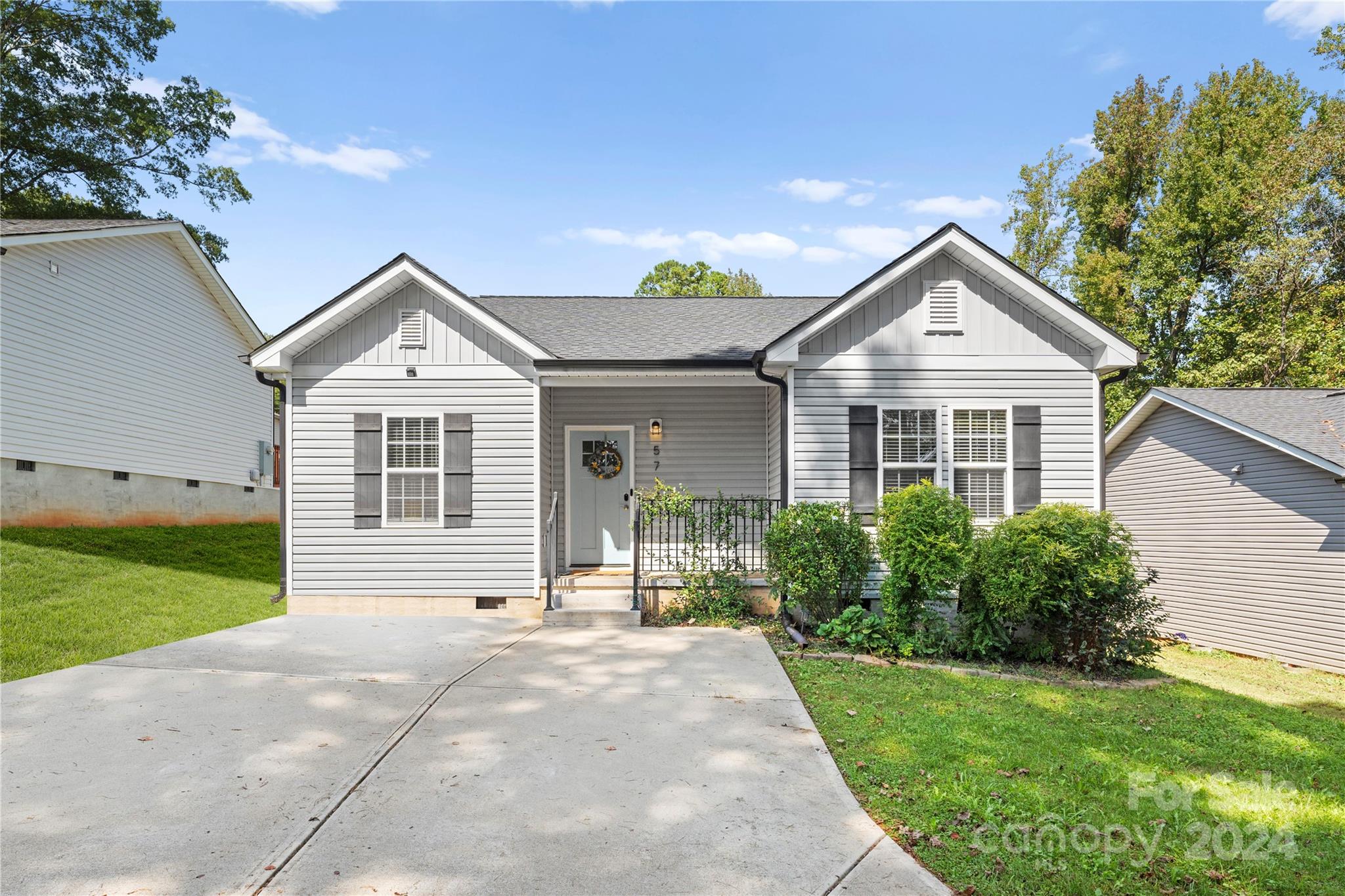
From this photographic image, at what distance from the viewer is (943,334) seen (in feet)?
28.5

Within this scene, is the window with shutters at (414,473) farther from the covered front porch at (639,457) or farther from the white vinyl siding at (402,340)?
the covered front porch at (639,457)

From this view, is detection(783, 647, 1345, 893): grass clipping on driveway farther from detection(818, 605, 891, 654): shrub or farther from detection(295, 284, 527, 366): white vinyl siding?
detection(295, 284, 527, 366): white vinyl siding

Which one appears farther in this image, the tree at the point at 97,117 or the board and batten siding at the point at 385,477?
the tree at the point at 97,117

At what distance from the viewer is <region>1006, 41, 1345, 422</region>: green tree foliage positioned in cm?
1709

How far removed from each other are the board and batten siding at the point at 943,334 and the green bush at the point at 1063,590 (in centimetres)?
250

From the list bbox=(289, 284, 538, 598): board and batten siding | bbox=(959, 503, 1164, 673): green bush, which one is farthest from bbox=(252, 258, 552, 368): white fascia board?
bbox=(959, 503, 1164, 673): green bush

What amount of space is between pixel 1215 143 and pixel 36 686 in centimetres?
2661

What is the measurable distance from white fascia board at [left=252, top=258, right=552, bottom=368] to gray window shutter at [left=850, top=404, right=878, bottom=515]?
154 inches

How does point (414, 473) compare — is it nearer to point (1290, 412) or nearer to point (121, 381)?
point (121, 381)

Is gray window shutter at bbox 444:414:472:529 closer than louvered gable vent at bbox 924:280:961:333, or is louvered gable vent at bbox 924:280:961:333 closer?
louvered gable vent at bbox 924:280:961:333

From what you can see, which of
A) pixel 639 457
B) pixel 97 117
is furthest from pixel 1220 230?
pixel 97 117

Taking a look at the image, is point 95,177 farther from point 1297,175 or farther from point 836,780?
point 1297,175

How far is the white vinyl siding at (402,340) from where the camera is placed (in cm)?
891

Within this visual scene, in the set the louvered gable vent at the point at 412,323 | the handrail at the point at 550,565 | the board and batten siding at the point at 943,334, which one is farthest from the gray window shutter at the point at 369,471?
the board and batten siding at the point at 943,334
